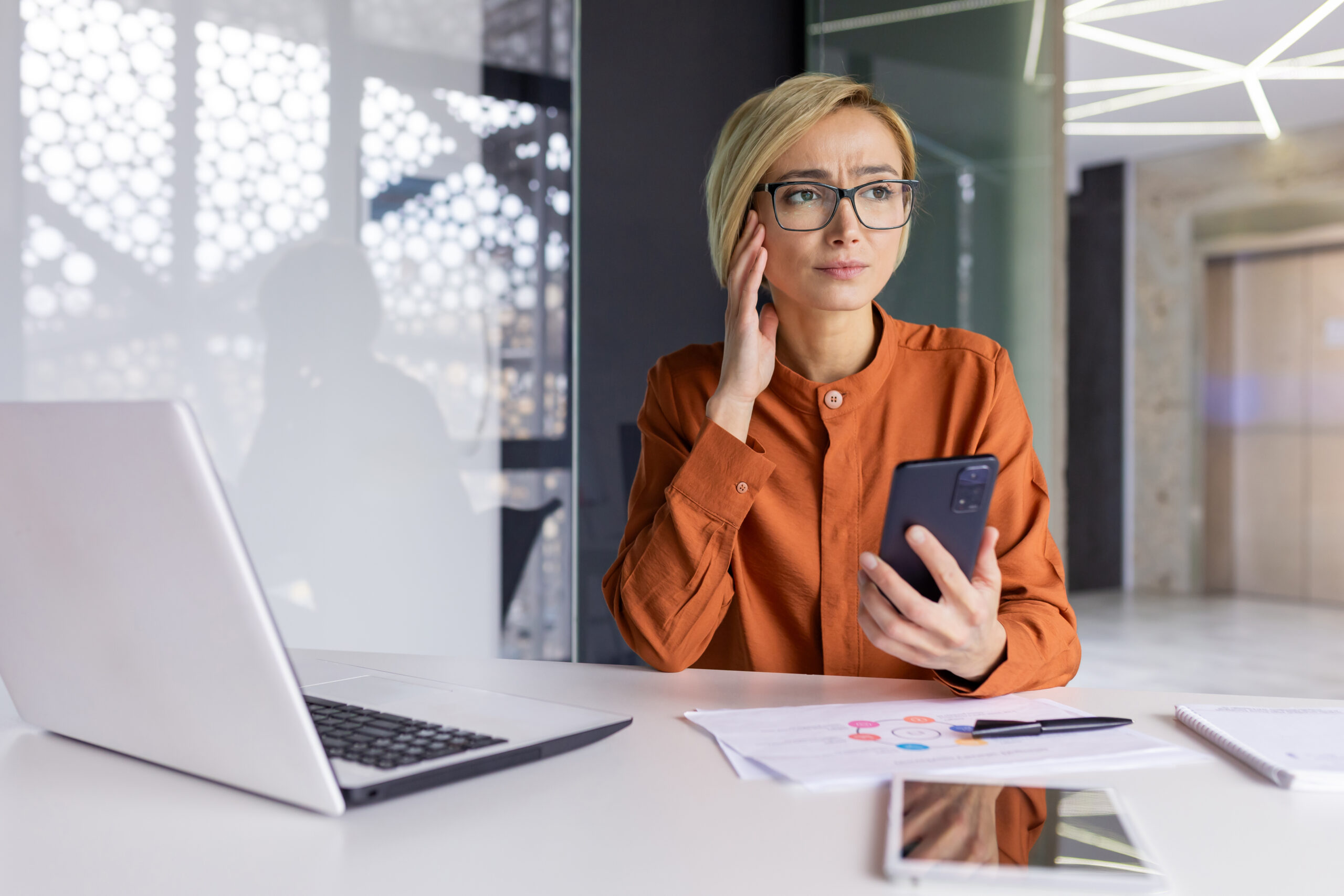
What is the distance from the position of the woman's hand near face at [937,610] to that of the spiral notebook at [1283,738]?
187 mm

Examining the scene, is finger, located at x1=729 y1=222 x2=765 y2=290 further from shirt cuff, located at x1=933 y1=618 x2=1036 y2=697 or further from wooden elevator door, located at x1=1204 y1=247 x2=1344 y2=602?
wooden elevator door, located at x1=1204 y1=247 x2=1344 y2=602

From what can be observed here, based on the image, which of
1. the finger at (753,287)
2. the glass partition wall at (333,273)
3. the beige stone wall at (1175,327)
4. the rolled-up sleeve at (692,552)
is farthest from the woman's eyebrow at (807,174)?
the beige stone wall at (1175,327)

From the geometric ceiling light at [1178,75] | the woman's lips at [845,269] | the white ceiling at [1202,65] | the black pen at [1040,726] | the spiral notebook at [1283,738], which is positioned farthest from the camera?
the geometric ceiling light at [1178,75]

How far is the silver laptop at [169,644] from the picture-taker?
60 centimetres

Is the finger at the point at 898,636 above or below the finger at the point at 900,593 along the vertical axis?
below

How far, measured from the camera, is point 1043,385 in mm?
3357

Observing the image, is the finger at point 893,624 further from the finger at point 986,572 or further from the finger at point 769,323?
the finger at point 769,323

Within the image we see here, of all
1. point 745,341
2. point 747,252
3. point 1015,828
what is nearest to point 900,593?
point 1015,828

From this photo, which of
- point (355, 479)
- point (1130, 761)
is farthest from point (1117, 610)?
point (1130, 761)

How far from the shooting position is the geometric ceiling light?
4.01 meters

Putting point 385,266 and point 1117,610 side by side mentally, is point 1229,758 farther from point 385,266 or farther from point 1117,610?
point 1117,610

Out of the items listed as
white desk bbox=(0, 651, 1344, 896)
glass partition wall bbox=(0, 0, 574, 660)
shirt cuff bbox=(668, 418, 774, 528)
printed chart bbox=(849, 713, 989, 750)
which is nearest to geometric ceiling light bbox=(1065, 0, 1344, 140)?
glass partition wall bbox=(0, 0, 574, 660)

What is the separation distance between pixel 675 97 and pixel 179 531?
2.87m

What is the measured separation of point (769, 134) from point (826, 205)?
125 mm
